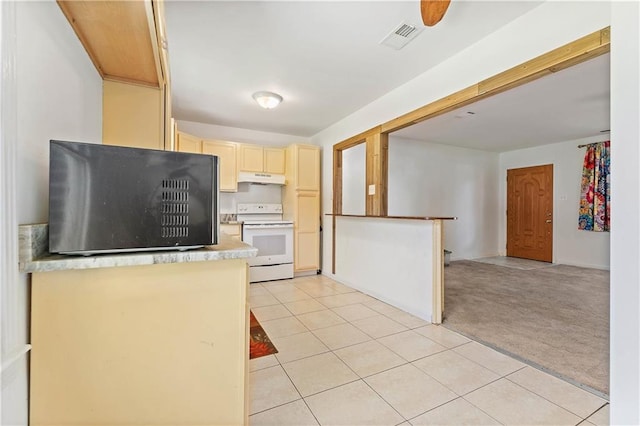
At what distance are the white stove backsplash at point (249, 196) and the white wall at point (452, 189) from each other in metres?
2.10

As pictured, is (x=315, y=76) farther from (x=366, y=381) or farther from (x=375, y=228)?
(x=366, y=381)

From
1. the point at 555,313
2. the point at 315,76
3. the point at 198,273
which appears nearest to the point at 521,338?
the point at 555,313

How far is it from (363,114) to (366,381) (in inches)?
121

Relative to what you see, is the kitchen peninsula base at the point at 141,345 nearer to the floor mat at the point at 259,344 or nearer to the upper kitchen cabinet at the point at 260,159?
the floor mat at the point at 259,344

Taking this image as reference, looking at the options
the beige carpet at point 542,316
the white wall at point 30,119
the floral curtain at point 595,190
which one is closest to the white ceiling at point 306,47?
the white wall at point 30,119

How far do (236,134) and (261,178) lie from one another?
0.96 meters

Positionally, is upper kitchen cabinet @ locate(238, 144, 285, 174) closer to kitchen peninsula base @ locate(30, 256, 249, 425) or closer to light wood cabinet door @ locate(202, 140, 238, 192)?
light wood cabinet door @ locate(202, 140, 238, 192)

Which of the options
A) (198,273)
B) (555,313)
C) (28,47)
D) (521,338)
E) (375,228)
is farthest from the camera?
(375,228)

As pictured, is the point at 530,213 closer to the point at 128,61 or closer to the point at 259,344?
the point at 259,344

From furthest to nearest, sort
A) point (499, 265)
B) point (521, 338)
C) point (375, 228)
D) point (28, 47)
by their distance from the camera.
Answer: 1. point (499, 265)
2. point (375, 228)
3. point (521, 338)
4. point (28, 47)

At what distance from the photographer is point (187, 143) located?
3.97 meters

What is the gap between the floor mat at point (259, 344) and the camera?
2.08 metres

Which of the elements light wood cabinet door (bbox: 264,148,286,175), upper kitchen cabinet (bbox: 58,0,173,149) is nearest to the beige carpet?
upper kitchen cabinet (bbox: 58,0,173,149)

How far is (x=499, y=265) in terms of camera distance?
5418 mm
